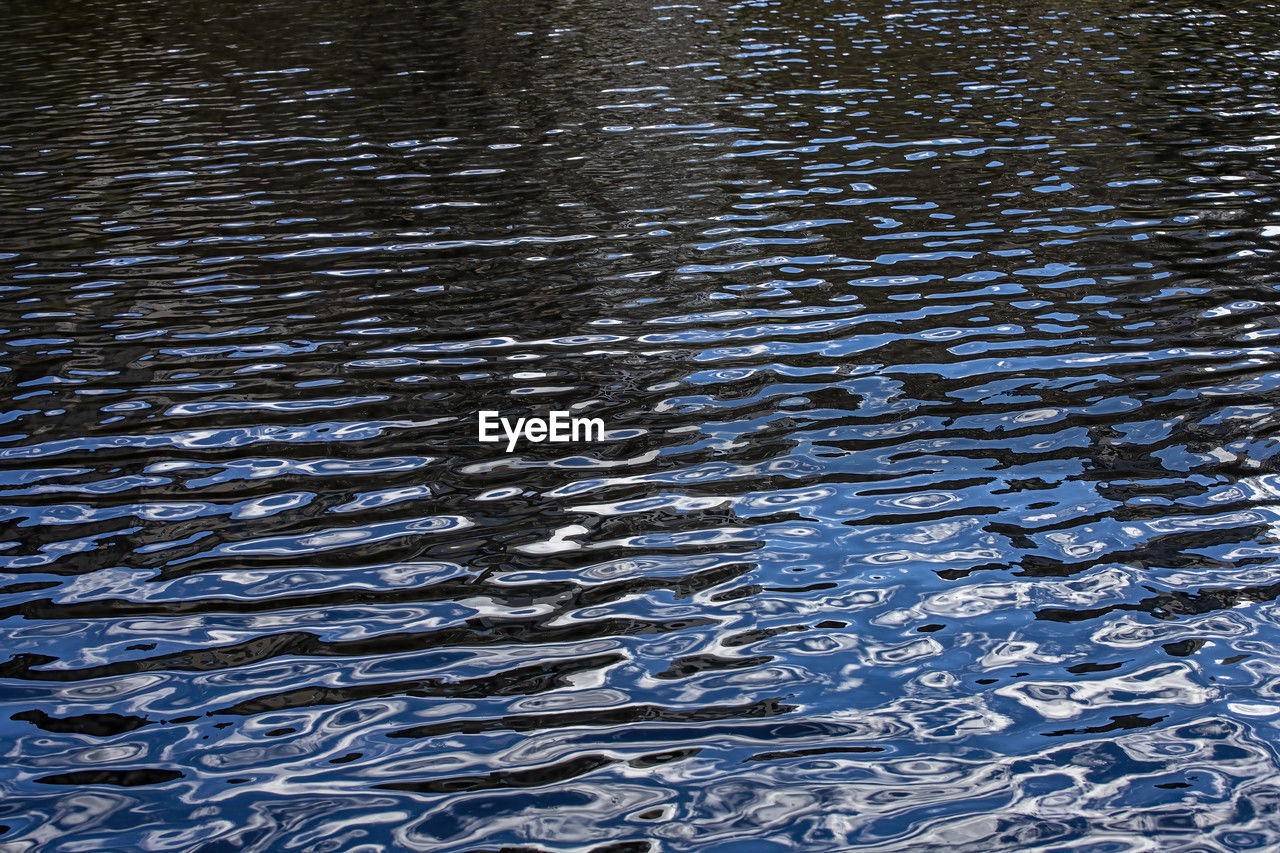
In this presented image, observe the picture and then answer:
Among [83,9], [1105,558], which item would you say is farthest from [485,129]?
[83,9]

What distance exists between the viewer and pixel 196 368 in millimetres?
14594

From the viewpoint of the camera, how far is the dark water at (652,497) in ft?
24.9

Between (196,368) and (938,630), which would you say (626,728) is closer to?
(938,630)

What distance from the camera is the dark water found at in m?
7.59

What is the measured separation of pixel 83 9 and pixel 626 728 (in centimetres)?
5405

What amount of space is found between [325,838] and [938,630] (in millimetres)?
4833

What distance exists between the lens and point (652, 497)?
11188mm

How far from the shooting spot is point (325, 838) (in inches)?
282

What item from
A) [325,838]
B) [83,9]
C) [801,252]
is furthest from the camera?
[83,9]

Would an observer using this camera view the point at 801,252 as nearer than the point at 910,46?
Yes

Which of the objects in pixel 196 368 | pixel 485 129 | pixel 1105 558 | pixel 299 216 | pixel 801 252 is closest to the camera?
pixel 1105 558

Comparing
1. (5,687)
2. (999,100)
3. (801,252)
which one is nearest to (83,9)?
(999,100)

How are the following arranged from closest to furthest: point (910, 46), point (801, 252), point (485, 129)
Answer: point (801, 252) → point (485, 129) → point (910, 46)

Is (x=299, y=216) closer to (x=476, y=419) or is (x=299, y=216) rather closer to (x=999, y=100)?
(x=476, y=419)
